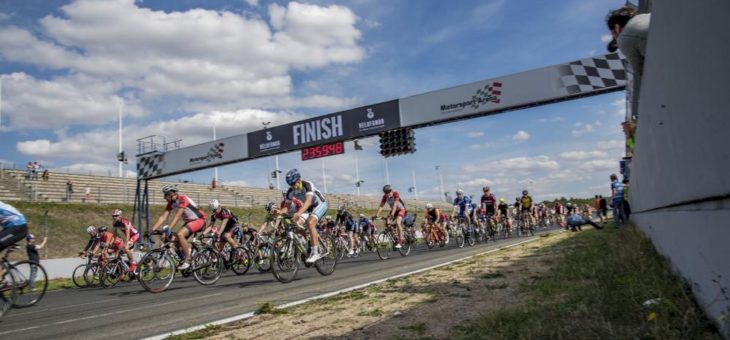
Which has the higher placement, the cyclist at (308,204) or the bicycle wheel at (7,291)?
the cyclist at (308,204)

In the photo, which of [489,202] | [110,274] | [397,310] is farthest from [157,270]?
[489,202]

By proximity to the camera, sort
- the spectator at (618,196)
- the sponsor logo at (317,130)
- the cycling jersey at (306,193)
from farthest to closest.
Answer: the sponsor logo at (317,130) < the spectator at (618,196) < the cycling jersey at (306,193)

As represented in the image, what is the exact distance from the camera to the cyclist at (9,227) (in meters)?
6.93

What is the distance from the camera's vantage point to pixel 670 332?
2.39 m

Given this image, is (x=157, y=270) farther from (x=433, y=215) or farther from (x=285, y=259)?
(x=433, y=215)

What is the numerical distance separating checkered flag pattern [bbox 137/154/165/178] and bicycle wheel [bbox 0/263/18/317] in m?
23.1

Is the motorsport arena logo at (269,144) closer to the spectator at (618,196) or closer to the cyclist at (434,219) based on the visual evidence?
the cyclist at (434,219)

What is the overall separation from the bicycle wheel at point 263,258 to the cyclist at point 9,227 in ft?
17.4

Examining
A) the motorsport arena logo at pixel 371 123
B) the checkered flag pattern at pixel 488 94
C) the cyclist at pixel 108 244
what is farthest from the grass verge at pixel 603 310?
the motorsport arena logo at pixel 371 123

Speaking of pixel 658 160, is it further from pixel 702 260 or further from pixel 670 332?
pixel 670 332

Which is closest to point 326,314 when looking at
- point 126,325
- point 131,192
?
point 126,325

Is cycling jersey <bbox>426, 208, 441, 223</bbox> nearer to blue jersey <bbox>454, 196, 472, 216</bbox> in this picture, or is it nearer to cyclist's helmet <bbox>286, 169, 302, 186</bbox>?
blue jersey <bbox>454, 196, 472, 216</bbox>

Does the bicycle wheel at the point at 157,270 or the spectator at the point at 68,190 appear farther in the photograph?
the spectator at the point at 68,190

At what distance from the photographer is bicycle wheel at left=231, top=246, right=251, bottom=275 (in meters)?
12.2
